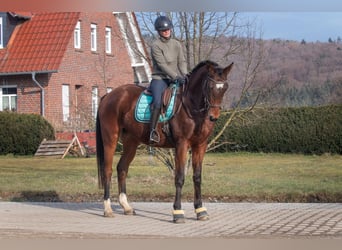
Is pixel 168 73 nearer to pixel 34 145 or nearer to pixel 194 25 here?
pixel 194 25

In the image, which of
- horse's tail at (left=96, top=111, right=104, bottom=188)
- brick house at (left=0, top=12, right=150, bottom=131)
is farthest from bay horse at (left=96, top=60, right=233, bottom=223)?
brick house at (left=0, top=12, right=150, bottom=131)

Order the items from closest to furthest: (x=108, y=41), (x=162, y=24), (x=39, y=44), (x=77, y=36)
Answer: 1. (x=162, y=24)
2. (x=39, y=44)
3. (x=77, y=36)
4. (x=108, y=41)

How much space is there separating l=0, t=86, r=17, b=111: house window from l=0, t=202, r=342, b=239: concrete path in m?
25.3

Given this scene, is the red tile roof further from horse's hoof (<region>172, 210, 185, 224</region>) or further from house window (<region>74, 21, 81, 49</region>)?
horse's hoof (<region>172, 210, 185, 224</region>)

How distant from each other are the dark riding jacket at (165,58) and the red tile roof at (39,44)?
82.8 ft

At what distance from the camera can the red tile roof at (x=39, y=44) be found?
3566cm

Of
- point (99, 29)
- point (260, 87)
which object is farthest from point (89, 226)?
point (99, 29)

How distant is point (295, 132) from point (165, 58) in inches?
898

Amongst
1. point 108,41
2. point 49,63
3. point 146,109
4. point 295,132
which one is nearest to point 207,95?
point 146,109

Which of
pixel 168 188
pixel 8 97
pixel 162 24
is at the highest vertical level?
pixel 162 24

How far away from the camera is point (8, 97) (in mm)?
37375

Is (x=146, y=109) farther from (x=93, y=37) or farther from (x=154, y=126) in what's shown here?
(x=93, y=37)

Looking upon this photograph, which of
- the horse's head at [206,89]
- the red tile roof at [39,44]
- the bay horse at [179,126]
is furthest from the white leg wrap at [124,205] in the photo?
the red tile roof at [39,44]

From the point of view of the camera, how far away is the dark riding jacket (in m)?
10.4
